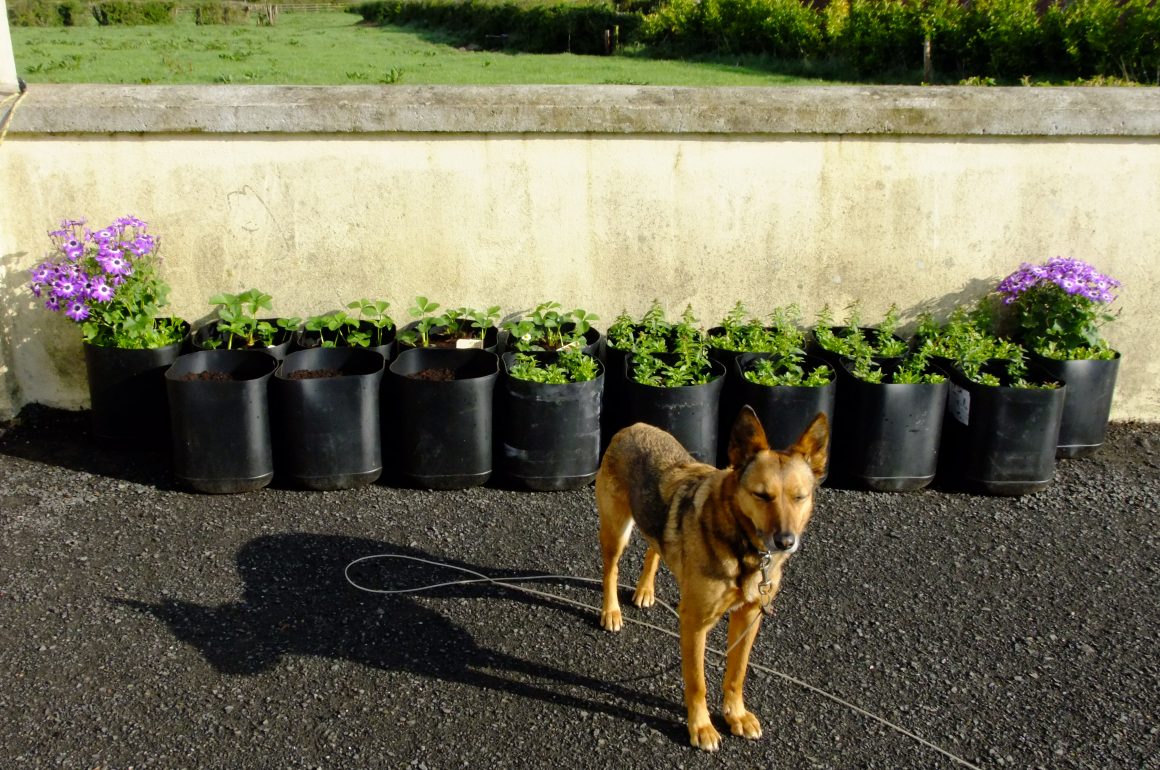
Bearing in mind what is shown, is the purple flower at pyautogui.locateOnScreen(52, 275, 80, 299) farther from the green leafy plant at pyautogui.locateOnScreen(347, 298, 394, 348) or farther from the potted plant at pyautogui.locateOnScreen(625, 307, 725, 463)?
the potted plant at pyautogui.locateOnScreen(625, 307, 725, 463)

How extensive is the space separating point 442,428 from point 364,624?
1464 mm

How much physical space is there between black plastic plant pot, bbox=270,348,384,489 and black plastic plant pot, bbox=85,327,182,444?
0.83 metres

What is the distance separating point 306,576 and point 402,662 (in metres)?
0.90

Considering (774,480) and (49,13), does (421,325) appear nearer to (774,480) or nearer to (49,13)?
(774,480)

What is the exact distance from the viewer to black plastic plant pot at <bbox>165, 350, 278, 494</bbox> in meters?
5.43

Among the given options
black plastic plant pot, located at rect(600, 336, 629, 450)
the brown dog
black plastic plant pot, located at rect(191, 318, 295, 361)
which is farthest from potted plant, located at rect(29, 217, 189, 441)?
the brown dog

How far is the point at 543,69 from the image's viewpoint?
Result: 25438 mm

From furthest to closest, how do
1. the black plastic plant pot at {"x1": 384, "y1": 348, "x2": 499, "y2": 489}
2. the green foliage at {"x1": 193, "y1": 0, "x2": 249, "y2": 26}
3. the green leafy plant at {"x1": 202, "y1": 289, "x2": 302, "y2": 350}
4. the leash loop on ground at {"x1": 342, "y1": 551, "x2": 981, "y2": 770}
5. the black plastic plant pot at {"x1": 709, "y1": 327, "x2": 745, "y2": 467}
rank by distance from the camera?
1. the green foliage at {"x1": 193, "y1": 0, "x2": 249, "y2": 26}
2. the green leafy plant at {"x1": 202, "y1": 289, "x2": 302, "y2": 350}
3. the black plastic plant pot at {"x1": 709, "y1": 327, "x2": 745, "y2": 467}
4. the black plastic plant pot at {"x1": 384, "y1": 348, "x2": 499, "y2": 489}
5. the leash loop on ground at {"x1": 342, "y1": 551, "x2": 981, "y2": 770}

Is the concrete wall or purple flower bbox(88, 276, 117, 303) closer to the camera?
purple flower bbox(88, 276, 117, 303)

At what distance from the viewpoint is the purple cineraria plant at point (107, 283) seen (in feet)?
19.0

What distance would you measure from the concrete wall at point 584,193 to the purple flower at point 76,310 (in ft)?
2.14

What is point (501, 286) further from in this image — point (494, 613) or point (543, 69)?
point (543, 69)

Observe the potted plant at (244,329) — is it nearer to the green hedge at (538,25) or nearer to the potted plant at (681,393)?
the potted plant at (681,393)

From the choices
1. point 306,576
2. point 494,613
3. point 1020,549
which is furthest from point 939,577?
point 306,576
